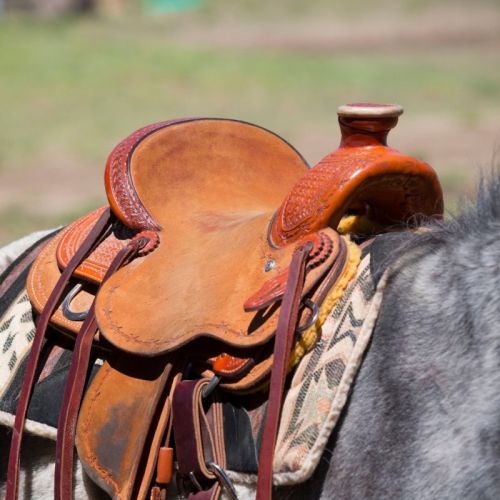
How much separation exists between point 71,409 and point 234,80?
43.7 feet

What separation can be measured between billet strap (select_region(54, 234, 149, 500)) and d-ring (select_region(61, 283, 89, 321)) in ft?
0.17

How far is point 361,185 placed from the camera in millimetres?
1653

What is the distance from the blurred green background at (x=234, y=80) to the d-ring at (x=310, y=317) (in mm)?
3766

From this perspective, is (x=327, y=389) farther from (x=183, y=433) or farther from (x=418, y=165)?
(x=418, y=165)

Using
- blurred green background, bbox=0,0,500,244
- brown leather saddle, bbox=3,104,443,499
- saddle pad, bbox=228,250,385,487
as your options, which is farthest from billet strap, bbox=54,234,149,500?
blurred green background, bbox=0,0,500,244

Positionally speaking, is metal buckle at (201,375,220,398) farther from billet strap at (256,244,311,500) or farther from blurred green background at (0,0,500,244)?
blurred green background at (0,0,500,244)

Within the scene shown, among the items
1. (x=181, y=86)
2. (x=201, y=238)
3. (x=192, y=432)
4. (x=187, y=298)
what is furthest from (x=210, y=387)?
(x=181, y=86)

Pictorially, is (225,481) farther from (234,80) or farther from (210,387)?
(234,80)

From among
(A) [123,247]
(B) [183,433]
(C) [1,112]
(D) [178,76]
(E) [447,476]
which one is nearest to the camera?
(E) [447,476]

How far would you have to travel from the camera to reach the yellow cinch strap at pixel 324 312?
157 cm

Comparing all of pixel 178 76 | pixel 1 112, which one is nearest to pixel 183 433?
pixel 1 112

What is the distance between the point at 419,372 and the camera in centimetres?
147

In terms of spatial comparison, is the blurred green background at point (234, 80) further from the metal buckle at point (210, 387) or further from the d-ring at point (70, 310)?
the metal buckle at point (210, 387)

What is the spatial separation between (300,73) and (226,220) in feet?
45.6
